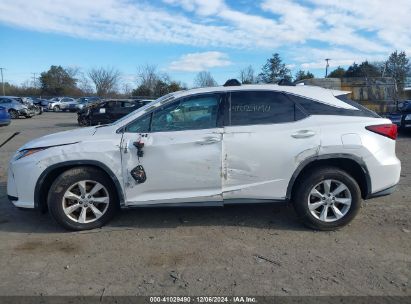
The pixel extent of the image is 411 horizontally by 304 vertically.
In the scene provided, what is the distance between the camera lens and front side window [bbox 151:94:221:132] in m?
4.75

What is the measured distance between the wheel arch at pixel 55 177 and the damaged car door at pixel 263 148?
4.31ft

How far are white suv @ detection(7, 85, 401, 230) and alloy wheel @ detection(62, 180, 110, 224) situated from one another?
0.01m

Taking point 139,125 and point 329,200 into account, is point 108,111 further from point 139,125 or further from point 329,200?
point 329,200

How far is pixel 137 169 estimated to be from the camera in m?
4.66

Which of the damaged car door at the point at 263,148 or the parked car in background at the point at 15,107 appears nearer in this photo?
the damaged car door at the point at 263,148

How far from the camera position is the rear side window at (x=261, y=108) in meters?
4.77

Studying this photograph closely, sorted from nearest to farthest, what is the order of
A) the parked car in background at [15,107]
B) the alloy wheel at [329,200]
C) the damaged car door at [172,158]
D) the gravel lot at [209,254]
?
1. the gravel lot at [209,254]
2. the damaged car door at [172,158]
3. the alloy wheel at [329,200]
4. the parked car in background at [15,107]

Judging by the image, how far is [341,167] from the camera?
4957 mm

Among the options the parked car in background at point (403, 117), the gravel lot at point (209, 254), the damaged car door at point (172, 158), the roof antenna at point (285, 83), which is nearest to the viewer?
the gravel lot at point (209, 254)

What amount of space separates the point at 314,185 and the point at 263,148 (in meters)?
0.77

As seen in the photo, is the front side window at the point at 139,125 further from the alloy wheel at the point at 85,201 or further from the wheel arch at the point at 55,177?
the alloy wheel at the point at 85,201

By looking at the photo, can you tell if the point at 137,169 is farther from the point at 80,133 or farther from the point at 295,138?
the point at 295,138

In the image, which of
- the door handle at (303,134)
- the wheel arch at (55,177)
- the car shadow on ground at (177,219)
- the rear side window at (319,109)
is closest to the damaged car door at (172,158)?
the wheel arch at (55,177)

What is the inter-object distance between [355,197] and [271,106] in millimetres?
1505
